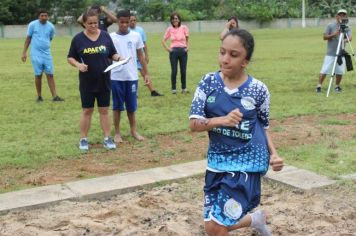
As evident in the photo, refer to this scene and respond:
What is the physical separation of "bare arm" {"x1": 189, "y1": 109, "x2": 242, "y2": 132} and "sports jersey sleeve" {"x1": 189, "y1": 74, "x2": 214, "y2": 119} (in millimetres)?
43

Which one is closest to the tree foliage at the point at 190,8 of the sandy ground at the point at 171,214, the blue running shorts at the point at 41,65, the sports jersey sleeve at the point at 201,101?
the blue running shorts at the point at 41,65

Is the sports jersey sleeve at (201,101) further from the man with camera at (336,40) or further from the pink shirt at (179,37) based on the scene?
the man with camera at (336,40)

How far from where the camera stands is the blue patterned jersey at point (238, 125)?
3359mm

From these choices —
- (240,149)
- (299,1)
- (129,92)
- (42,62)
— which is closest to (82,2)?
(299,1)

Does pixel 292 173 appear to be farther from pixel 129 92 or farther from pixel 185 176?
pixel 129 92

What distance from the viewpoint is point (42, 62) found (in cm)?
1103

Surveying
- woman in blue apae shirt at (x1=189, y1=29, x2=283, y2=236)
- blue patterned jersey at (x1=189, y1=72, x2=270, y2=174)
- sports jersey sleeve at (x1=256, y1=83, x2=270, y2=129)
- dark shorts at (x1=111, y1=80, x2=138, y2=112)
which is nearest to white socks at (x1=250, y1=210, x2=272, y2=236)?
woman in blue apae shirt at (x1=189, y1=29, x2=283, y2=236)

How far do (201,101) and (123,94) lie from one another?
4.23 metres

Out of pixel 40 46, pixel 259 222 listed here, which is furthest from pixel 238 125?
pixel 40 46

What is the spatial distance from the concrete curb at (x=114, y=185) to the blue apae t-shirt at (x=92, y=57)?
1.63m

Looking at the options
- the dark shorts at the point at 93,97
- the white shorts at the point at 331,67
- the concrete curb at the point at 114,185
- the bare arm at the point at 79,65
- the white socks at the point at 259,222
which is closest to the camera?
the white socks at the point at 259,222

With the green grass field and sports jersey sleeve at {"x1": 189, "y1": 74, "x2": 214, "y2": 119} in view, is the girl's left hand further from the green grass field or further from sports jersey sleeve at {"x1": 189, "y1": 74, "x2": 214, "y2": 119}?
the green grass field

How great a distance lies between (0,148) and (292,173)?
3.79 meters

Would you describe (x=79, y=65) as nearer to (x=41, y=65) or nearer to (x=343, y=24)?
(x=41, y=65)
